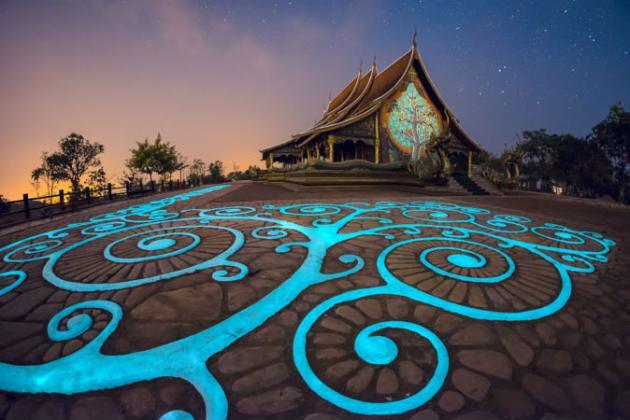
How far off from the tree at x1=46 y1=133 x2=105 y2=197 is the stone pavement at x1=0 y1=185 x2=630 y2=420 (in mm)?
27394

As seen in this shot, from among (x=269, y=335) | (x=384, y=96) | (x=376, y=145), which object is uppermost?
(x=384, y=96)

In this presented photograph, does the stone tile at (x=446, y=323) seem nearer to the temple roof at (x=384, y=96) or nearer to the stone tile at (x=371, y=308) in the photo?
the stone tile at (x=371, y=308)

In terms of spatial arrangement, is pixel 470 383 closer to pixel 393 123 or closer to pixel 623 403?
pixel 623 403

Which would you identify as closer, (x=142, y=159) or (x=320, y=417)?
(x=320, y=417)

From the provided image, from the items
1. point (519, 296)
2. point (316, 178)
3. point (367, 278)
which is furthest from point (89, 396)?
point (316, 178)

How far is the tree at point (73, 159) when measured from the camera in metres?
21.3

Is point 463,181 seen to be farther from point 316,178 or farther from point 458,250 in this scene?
point 458,250

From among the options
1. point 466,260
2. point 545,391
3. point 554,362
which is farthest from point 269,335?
point 466,260

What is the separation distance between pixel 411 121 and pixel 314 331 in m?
15.8

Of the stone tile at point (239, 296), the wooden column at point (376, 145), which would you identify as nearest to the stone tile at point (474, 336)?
the stone tile at point (239, 296)

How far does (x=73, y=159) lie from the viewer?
2183 centimetres

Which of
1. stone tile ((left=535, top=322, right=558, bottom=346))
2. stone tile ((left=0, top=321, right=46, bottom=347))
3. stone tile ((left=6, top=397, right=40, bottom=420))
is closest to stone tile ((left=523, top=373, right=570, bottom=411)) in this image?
stone tile ((left=535, top=322, right=558, bottom=346))

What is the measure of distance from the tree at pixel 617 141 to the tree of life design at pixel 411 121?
18.5m

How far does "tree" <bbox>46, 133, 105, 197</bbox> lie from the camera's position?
21344mm
